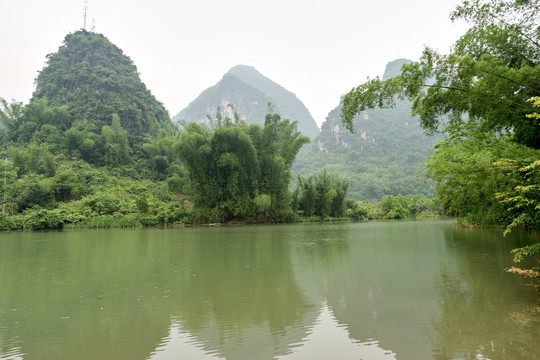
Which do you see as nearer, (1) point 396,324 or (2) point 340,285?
(1) point 396,324

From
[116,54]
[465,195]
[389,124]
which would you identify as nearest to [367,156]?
[389,124]

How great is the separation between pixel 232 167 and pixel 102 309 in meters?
23.9

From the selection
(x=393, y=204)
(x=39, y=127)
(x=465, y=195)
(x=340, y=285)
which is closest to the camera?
(x=340, y=285)

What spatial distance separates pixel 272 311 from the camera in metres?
4.20

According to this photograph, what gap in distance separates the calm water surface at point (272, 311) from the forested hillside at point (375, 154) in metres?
59.7

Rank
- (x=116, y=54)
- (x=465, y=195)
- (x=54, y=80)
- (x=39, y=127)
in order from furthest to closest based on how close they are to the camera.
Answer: (x=116, y=54) → (x=54, y=80) → (x=39, y=127) → (x=465, y=195)

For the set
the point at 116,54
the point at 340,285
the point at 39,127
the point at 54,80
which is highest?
the point at 116,54

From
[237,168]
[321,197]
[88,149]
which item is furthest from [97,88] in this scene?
[321,197]

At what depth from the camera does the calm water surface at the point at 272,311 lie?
3.02 meters

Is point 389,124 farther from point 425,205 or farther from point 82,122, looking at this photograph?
point 82,122

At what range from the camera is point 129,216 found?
27.1m

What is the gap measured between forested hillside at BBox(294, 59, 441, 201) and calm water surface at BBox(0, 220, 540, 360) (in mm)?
59745

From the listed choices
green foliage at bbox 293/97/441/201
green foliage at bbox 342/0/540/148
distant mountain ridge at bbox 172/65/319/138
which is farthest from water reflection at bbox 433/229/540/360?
distant mountain ridge at bbox 172/65/319/138

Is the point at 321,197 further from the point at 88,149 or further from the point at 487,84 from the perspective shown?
the point at 487,84
